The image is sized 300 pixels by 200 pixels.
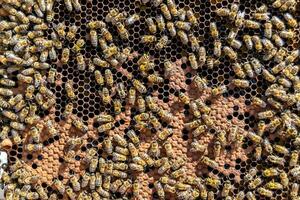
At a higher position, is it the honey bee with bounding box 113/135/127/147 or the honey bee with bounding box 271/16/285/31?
the honey bee with bounding box 271/16/285/31

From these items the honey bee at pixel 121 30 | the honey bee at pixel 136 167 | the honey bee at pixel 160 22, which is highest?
the honey bee at pixel 160 22

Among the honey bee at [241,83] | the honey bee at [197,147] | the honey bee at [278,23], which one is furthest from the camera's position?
the honey bee at [197,147]

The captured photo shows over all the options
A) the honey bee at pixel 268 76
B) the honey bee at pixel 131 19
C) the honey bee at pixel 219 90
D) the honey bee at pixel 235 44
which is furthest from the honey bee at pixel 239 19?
the honey bee at pixel 131 19

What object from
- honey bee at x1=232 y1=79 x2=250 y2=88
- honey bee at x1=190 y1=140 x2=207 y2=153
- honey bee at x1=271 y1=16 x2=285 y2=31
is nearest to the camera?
honey bee at x1=271 y1=16 x2=285 y2=31

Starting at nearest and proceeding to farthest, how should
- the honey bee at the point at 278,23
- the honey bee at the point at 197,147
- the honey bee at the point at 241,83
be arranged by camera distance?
the honey bee at the point at 278,23 < the honey bee at the point at 241,83 < the honey bee at the point at 197,147

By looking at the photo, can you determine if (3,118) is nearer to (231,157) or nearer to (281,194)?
(231,157)

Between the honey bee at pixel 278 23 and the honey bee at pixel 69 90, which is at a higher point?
the honey bee at pixel 278 23

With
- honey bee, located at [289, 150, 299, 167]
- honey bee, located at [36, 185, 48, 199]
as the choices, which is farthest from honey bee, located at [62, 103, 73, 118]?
honey bee, located at [289, 150, 299, 167]

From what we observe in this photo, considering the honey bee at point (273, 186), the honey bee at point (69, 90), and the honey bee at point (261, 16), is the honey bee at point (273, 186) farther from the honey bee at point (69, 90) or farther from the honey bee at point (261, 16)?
the honey bee at point (69, 90)

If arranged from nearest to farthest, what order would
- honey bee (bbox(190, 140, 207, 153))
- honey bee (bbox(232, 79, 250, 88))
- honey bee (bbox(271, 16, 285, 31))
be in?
honey bee (bbox(271, 16, 285, 31))
honey bee (bbox(232, 79, 250, 88))
honey bee (bbox(190, 140, 207, 153))

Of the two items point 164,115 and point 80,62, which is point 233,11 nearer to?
point 164,115

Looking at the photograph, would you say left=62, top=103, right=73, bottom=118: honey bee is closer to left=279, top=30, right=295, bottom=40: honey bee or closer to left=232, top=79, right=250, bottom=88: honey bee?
left=232, top=79, right=250, bottom=88: honey bee
